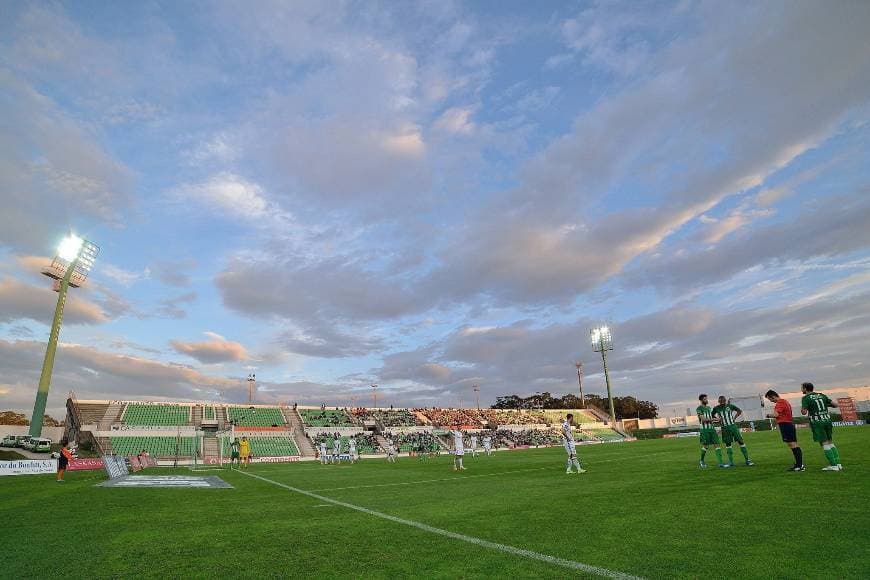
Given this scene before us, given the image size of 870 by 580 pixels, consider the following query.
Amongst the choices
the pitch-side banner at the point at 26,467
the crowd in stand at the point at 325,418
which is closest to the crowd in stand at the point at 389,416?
the crowd in stand at the point at 325,418

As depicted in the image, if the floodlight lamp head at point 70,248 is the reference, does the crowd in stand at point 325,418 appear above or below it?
below

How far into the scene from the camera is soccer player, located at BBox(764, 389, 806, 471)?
11297mm

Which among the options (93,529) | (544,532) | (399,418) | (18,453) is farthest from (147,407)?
(544,532)

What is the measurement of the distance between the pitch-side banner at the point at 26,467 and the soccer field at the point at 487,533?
67.1 ft

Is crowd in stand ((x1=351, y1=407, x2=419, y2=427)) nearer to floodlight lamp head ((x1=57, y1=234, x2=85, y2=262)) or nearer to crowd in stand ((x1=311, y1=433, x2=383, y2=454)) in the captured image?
crowd in stand ((x1=311, y1=433, x2=383, y2=454))

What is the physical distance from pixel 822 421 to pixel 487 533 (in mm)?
9463

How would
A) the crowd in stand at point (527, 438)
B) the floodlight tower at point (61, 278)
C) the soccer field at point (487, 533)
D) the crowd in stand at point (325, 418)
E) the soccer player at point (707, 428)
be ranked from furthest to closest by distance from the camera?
the crowd in stand at point (325, 418)
the crowd in stand at point (527, 438)
the floodlight tower at point (61, 278)
the soccer player at point (707, 428)
the soccer field at point (487, 533)

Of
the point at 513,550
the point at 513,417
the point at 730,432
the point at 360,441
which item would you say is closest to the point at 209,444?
the point at 360,441

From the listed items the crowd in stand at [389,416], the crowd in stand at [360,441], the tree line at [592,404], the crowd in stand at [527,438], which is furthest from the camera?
the tree line at [592,404]

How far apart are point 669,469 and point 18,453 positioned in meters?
53.3

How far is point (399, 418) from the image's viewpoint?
68.9m

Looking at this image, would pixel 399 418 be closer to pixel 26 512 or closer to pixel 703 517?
pixel 26 512

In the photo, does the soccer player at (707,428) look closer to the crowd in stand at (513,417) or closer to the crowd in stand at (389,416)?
the crowd in stand at (389,416)

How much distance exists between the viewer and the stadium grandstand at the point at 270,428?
155 feet
